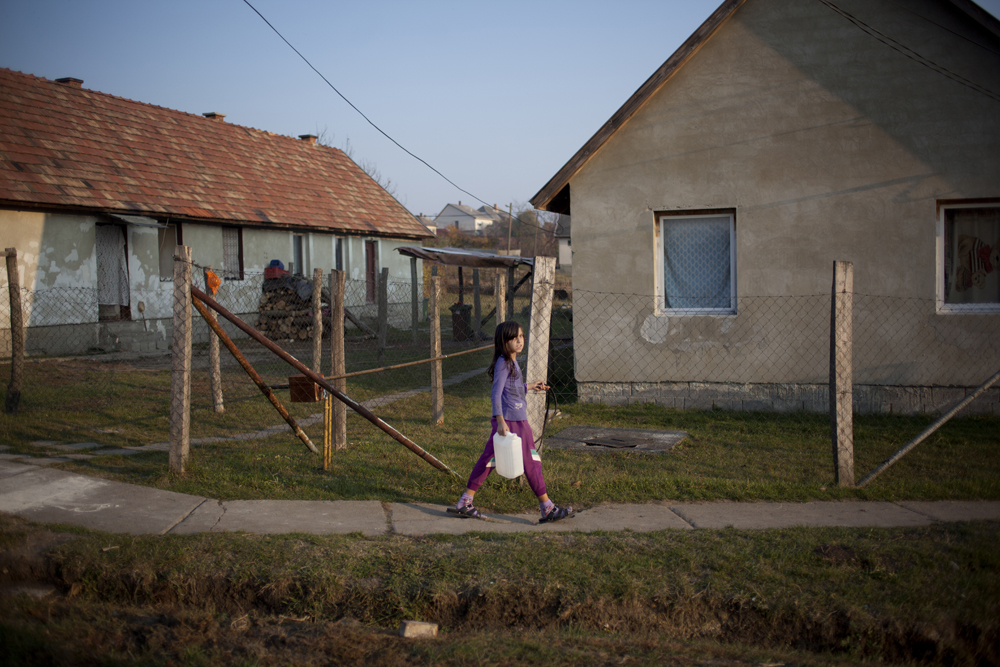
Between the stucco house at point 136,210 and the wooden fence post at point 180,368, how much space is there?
32.5ft

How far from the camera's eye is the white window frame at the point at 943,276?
874 cm

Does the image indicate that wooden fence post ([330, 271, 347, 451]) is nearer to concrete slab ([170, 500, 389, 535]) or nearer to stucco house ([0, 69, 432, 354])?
concrete slab ([170, 500, 389, 535])

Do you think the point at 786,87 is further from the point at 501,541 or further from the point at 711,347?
the point at 501,541

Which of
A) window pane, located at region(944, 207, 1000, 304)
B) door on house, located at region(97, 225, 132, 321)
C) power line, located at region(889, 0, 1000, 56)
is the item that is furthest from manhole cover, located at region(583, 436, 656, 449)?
door on house, located at region(97, 225, 132, 321)

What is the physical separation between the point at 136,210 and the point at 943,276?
15.7 m

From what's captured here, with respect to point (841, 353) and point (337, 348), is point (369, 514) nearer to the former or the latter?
point (337, 348)

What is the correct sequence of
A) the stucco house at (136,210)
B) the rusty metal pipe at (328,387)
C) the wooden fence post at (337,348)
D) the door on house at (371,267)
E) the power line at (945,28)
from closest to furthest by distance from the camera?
the rusty metal pipe at (328,387) < the wooden fence post at (337,348) < the power line at (945,28) < the stucco house at (136,210) < the door on house at (371,267)

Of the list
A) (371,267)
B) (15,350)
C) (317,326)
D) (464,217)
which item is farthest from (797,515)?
(464,217)

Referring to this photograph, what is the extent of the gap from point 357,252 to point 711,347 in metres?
16.3

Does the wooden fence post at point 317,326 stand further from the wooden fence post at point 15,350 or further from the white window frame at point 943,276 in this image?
the white window frame at point 943,276

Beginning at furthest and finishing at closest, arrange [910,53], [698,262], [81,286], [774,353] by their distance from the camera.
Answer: [81,286]
[698,262]
[774,353]
[910,53]

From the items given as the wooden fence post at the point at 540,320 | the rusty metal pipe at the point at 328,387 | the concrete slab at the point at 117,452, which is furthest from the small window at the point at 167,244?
the wooden fence post at the point at 540,320

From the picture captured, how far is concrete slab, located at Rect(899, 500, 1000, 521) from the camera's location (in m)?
5.09

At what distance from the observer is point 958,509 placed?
5305 millimetres
